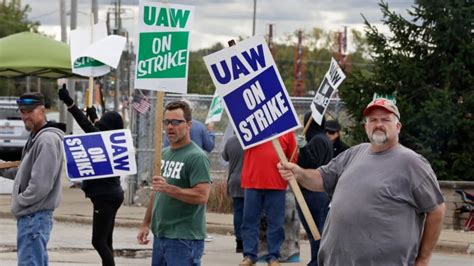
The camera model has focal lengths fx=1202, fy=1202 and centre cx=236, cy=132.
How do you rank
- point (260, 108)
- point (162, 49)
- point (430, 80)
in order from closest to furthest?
point (260, 108), point (162, 49), point (430, 80)

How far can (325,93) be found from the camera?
14148 millimetres

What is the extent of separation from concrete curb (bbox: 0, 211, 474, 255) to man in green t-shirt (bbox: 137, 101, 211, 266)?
8.54 metres

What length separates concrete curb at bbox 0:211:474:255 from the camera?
1633cm

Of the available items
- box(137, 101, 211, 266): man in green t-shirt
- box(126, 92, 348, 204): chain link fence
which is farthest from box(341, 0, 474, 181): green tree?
box(137, 101, 211, 266): man in green t-shirt

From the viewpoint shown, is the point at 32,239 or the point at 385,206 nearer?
the point at 385,206

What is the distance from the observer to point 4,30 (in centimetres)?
7950

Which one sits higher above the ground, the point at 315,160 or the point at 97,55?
the point at 97,55

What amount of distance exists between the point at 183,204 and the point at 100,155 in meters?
1.92

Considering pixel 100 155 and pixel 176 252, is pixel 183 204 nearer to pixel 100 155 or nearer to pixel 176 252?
pixel 176 252

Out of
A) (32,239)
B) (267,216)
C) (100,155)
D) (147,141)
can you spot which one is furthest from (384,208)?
(147,141)

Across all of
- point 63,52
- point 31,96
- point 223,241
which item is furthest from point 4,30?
point 31,96

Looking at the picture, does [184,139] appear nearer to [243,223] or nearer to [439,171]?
[243,223]

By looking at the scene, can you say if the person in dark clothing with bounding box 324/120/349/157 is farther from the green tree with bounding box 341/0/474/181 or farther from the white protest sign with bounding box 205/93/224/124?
the white protest sign with bounding box 205/93/224/124

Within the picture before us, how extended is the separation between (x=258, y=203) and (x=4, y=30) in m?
68.5
